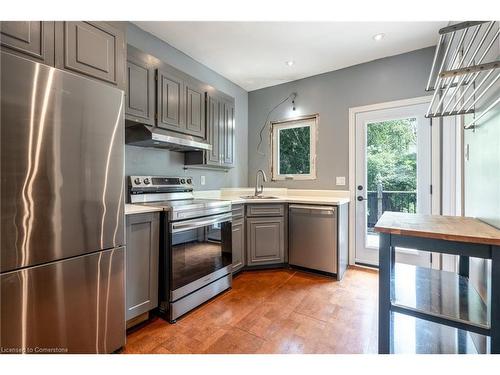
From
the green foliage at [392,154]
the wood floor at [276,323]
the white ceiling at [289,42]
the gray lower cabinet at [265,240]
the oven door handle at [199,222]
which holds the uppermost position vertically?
the white ceiling at [289,42]

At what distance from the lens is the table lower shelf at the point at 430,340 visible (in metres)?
Answer: 1.42

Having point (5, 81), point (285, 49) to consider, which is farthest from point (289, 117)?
point (5, 81)

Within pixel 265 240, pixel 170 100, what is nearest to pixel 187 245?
pixel 265 240

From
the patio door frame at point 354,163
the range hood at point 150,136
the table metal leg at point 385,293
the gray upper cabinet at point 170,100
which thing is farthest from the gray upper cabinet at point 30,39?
the patio door frame at point 354,163

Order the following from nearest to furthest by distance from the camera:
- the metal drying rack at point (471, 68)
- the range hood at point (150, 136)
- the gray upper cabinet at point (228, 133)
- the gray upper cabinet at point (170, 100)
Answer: the metal drying rack at point (471, 68)
the range hood at point (150, 136)
the gray upper cabinet at point (170, 100)
the gray upper cabinet at point (228, 133)

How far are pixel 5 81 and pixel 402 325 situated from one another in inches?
110

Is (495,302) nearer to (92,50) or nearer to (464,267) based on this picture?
(464,267)

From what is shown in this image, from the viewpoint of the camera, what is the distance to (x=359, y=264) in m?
2.99

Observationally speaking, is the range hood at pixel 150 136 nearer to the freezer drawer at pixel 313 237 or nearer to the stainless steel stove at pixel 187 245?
the stainless steel stove at pixel 187 245

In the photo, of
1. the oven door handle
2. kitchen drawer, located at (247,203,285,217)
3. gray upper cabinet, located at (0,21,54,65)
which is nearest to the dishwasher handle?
kitchen drawer, located at (247,203,285,217)

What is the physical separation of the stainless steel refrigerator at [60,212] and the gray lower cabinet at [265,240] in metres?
1.55

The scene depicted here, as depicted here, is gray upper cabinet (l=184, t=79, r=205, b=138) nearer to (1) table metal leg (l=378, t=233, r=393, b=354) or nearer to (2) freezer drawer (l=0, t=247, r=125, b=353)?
(2) freezer drawer (l=0, t=247, r=125, b=353)
